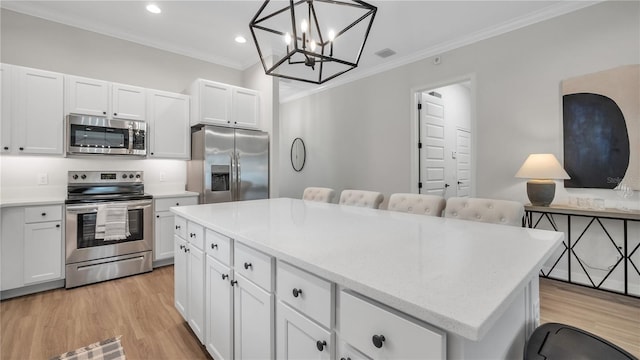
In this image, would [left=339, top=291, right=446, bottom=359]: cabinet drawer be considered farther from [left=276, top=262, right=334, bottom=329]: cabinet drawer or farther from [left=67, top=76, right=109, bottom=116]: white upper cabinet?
[left=67, top=76, right=109, bottom=116]: white upper cabinet

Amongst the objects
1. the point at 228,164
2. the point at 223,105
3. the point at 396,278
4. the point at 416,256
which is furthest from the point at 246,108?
the point at 396,278

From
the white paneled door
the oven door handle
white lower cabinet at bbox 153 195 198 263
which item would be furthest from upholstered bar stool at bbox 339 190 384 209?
the oven door handle

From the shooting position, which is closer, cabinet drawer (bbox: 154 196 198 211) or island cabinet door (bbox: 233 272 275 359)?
island cabinet door (bbox: 233 272 275 359)

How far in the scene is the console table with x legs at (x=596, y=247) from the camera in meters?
2.65

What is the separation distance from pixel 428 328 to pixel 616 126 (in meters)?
3.38

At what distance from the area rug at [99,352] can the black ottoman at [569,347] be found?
2.28 meters

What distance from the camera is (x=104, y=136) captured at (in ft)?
10.8

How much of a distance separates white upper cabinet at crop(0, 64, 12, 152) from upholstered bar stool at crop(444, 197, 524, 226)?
408 centimetres

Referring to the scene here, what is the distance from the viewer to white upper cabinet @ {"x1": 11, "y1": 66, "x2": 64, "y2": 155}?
2.85 m

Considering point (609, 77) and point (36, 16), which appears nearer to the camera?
point (609, 77)

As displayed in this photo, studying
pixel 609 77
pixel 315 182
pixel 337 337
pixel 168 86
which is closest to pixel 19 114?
pixel 168 86

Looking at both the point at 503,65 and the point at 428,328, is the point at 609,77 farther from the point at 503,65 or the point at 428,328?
the point at 428,328

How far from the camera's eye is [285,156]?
691 cm

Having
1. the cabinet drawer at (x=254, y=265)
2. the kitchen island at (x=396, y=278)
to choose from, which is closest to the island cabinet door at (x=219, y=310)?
the kitchen island at (x=396, y=278)
